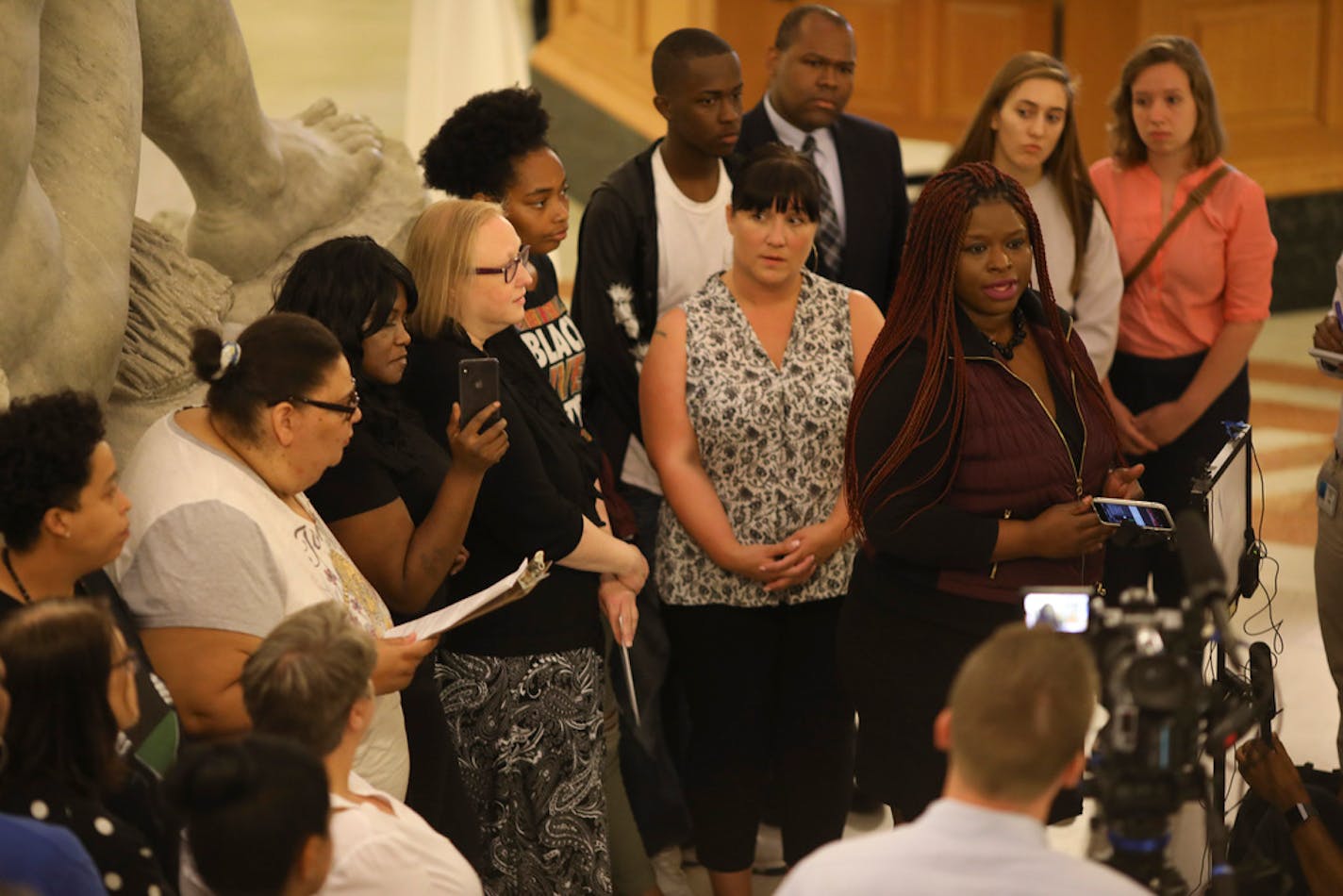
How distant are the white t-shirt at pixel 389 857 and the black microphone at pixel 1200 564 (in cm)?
109

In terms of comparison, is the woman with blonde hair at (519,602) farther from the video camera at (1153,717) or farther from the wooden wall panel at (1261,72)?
the wooden wall panel at (1261,72)

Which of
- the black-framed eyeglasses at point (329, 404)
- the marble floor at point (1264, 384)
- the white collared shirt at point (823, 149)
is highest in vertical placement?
the white collared shirt at point (823, 149)

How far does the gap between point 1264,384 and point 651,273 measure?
189 inches

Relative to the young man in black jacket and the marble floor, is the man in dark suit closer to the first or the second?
the young man in black jacket

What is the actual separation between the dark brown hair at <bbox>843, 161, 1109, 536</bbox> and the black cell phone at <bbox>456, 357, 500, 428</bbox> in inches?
27.0

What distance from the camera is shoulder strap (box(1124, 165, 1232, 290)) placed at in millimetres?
4699

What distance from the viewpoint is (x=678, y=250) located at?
4.16 meters

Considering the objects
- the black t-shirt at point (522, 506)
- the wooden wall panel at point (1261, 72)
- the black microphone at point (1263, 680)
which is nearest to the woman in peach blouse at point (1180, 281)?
the black microphone at point (1263, 680)

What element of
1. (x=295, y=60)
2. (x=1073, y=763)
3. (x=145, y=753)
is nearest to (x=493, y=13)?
(x=145, y=753)

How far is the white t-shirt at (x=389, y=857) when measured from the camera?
7.51 feet

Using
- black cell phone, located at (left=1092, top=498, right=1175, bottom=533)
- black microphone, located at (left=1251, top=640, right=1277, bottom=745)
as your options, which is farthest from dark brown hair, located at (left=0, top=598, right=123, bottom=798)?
black microphone, located at (left=1251, top=640, right=1277, bottom=745)

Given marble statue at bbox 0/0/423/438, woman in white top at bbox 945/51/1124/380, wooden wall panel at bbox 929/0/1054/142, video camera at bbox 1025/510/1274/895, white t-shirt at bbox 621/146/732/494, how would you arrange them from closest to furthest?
video camera at bbox 1025/510/1274/895
marble statue at bbox 0/0/423/438
white t-shirt at bbox 621/146/732/494
woman in white top at bbox 945/51/1124/380
wooden wall panel at bbox 929/0/1054/142

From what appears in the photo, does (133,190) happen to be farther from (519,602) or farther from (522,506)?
(519,602)

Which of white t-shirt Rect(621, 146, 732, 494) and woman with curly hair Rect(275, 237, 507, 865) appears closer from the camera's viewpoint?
woman with curly hair Rect(275, 237, 507, 865)
